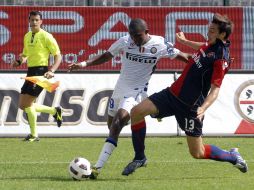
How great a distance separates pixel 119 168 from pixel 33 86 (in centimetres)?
451

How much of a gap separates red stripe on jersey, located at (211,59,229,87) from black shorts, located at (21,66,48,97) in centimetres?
617

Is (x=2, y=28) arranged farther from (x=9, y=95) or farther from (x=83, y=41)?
(x=9, y=95)

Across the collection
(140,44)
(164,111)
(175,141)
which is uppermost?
(140,44)

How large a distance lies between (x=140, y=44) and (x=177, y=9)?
34.8ft

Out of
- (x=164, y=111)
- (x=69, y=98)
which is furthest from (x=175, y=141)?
(x=164, y=111)

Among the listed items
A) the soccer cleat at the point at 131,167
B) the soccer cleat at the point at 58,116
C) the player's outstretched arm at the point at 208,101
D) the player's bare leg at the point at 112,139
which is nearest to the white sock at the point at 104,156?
the player's bare leg at the point at 112,139

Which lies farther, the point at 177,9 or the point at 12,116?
the point at 177,9

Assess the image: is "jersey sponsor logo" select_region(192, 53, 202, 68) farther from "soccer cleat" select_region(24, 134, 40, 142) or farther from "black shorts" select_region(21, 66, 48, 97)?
"soccer cleat" select_region(24, 134, 40, 142)

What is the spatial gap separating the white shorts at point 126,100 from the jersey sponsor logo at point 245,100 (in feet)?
19.2

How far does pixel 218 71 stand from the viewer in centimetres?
929

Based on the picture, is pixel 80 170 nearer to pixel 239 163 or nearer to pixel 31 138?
pixel 239 163

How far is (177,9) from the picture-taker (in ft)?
68.7

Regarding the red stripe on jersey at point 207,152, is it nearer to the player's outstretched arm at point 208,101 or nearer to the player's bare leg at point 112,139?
the player's outstretched arm at point 208,101

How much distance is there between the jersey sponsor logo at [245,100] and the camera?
1631 centimetres
